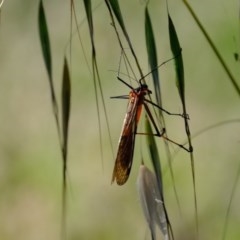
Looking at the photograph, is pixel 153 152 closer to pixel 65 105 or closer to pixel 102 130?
pixel 65 105

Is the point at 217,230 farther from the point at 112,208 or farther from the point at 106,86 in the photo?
the point at 106,86

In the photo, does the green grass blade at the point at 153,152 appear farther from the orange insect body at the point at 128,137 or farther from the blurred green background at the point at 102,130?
the blurred green background at the point at 102,130

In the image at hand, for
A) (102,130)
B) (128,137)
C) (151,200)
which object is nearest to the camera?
(151,200)

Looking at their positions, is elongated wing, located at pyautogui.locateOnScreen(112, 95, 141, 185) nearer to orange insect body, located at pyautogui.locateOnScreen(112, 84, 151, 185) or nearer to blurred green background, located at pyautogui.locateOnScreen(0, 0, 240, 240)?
orange insect body, located at pyautogui.locateOnScreen(112, 84, 151, 185)

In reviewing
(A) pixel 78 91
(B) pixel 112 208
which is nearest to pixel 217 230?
(B) pixel 112 208

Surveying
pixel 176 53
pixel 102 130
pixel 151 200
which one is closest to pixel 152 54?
pixel 176 53

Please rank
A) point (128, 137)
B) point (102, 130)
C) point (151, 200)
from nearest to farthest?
point (151, 200)
point (128, 137)
point (102, 130)
